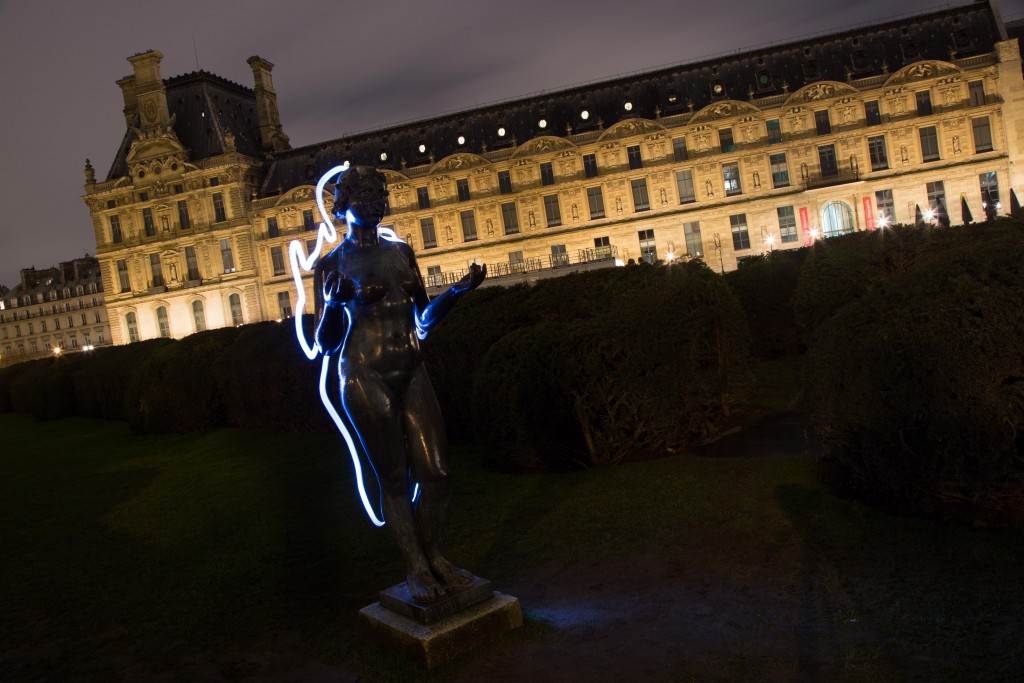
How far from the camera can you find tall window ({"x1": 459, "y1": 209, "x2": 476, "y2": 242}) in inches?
2405

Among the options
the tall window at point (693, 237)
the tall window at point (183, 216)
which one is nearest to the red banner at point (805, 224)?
the tall window at point (693, 237)

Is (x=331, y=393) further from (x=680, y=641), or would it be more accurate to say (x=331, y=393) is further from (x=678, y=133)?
(x=678, y=133)

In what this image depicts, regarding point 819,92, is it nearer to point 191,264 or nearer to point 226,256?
point 226,256

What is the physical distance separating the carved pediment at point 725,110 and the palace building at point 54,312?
8313 centimetres

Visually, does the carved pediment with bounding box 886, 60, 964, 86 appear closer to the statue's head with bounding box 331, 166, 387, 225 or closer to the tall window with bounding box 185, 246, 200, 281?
the tall window with bounding box 185, 246, 200, 281

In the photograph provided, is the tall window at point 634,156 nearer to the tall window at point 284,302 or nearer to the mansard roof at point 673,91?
the mansard roof at point 673,91

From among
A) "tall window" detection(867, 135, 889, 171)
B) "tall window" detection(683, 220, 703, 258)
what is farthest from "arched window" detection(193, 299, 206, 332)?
"tall window" detection(867, 135, 889, 171)

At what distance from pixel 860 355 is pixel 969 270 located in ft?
3.89

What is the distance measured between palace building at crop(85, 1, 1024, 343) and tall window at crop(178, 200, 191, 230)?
19 centimetres

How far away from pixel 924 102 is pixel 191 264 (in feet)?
185

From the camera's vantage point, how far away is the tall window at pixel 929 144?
52.2 m

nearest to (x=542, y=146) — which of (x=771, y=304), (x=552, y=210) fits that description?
(x=552, y=210)

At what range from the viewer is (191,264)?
6812 centimetres

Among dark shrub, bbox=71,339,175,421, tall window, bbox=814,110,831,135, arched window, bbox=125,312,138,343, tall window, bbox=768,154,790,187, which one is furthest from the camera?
arched window, bbox=125,312,138,343
